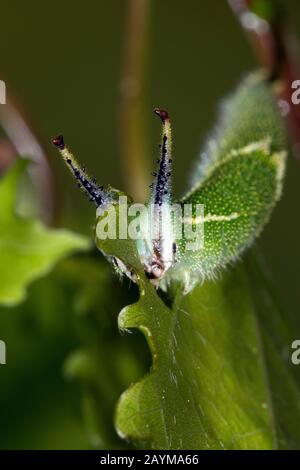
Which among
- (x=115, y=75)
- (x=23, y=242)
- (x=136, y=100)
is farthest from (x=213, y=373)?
(x=115, y=75)

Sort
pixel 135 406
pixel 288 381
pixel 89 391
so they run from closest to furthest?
pixel 135 406 → pixel 288 381 → pixel 89 391

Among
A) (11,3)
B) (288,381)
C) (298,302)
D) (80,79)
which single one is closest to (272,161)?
(288,381)

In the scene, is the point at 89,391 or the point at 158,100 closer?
the point at 89,391

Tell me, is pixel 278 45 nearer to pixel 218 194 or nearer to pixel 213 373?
pixel 218 194

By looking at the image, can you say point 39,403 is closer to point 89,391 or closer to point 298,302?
point 89,391

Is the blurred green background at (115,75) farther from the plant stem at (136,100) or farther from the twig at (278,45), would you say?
the twig at (278,45)

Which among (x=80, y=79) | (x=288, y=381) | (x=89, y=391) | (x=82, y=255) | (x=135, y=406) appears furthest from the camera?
(x=80, y=79)
